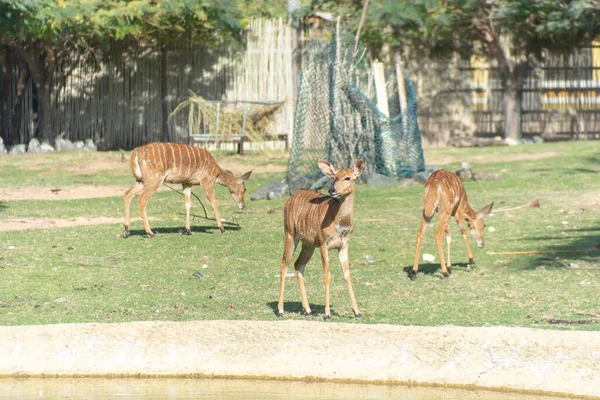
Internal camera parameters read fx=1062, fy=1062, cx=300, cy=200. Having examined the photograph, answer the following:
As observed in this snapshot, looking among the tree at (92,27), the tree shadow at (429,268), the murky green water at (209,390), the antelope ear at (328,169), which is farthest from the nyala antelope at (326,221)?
the tree at (92,27)

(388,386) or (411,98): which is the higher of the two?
(411,98)

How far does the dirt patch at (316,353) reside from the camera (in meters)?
6.77

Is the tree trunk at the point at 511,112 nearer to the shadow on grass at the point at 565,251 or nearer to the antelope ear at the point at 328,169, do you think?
the shadow on grass at the point at 565,251

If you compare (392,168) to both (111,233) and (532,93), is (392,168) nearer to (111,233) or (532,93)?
(111,233)

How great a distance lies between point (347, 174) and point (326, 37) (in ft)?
57.5

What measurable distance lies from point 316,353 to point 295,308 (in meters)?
1.69

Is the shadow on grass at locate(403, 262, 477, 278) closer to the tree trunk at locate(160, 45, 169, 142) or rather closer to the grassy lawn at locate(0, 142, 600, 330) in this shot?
the grassy lawn at locate(0, 142, 600, 330)

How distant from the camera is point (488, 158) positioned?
21078 mm

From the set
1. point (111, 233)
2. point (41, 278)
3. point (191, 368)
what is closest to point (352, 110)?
point (111, 233)

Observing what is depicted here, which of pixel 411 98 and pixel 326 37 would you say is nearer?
pixel 411 98

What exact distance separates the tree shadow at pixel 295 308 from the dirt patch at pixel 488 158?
1205cm

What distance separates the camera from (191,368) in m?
7.08

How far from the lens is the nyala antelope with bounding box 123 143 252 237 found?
12883mm

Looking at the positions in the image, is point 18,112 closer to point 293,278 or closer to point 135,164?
point 135,164
